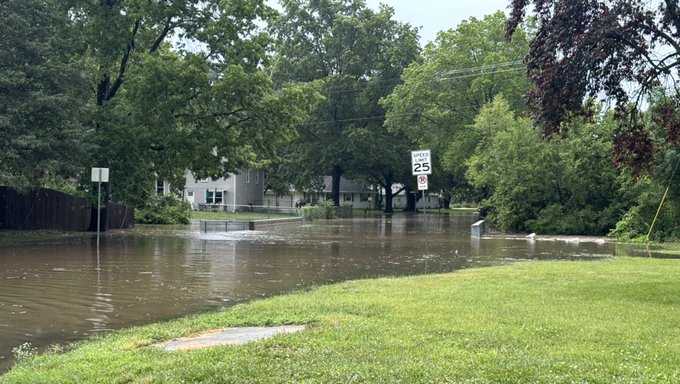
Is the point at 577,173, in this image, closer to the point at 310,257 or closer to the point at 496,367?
the point at 310,257

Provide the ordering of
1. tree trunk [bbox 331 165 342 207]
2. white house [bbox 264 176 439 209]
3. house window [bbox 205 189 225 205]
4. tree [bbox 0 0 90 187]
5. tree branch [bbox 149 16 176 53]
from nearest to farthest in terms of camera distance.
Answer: tree [bbox 0 0 90 187], tree branch [bbox 149 16 176 53], house window [bbox 205 189 225 205], tree trunk [bbox 331 165 342 207], white house [bbox 264 176 439 209]

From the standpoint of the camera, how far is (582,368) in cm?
593

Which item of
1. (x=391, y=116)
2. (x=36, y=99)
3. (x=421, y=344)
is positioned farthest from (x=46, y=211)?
(x=391, y=116)

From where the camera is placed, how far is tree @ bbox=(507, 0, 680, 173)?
11.3 m

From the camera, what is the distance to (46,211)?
99.5ft

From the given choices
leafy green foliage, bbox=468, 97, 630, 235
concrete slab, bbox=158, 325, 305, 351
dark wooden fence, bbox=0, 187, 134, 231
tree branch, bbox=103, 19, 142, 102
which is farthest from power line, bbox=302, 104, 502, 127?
concrete slab, bbox=158, 325, 305, 351

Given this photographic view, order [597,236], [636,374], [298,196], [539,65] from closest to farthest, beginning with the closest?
1. [636,374]
2. [539,65]
3. [597,236]
4. [298,196]

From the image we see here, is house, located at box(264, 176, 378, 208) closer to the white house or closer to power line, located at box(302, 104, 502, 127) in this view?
the white house

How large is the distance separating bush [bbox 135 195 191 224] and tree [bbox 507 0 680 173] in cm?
3390

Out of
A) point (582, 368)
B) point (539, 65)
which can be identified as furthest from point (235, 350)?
point (539, 65)

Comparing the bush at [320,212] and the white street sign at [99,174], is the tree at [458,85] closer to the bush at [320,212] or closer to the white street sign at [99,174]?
the bush at [320,212]

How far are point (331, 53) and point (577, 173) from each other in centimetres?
4087

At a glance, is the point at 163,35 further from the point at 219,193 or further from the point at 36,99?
the point at 219,193

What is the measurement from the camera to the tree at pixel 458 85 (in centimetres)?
5347
